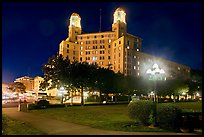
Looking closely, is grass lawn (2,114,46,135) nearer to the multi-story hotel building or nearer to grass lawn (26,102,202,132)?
grass lawn (26,102,202,132)

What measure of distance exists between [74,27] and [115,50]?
31527 millimetres

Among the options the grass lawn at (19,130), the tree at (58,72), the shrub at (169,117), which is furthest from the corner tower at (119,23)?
the shrub at (169,117)

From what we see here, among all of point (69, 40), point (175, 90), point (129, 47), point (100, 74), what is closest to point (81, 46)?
point (69, 40)

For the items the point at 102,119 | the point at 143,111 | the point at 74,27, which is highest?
the point at 74,27

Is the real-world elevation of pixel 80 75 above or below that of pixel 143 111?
above

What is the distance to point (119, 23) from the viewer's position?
14650 centimetres

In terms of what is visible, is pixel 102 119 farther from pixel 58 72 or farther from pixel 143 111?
pixel 58 72

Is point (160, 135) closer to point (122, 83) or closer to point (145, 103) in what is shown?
point (145, 103)

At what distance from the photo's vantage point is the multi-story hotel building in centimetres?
13538

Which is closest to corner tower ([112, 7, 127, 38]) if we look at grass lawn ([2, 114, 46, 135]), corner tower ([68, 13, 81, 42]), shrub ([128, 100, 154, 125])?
corner tower ([68, 13, 81, 42])

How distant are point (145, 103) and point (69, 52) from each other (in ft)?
419

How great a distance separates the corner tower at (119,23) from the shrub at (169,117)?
128587 mm

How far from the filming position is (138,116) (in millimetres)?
A: 17984

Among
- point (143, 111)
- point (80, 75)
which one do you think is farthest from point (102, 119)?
point (80, 75)
